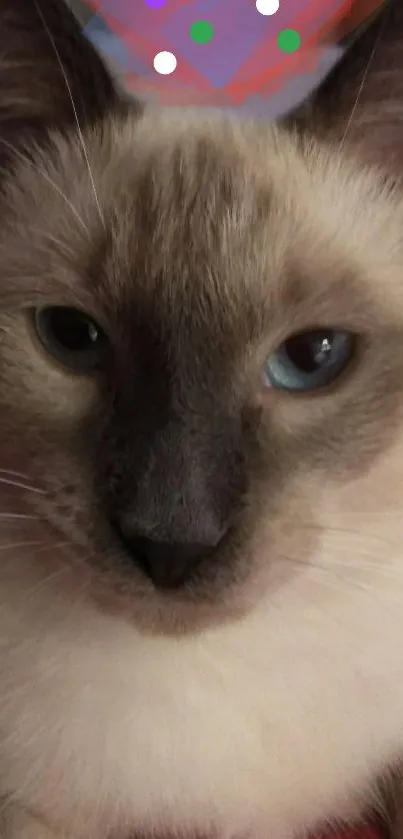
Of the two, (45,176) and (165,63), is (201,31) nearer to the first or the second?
(165,63)

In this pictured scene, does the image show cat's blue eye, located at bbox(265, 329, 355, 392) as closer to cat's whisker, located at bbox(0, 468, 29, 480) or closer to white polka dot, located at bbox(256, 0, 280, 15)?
cat's whisker, located at bbox(0, 468, 29, 480)

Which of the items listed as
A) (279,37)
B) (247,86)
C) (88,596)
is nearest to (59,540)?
(88,596)

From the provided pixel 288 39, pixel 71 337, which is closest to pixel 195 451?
pixel 71 337

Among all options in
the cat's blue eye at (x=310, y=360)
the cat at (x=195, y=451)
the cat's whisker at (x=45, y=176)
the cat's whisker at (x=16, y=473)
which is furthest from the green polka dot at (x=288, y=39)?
the cat's whisker at (x=16, y=473)

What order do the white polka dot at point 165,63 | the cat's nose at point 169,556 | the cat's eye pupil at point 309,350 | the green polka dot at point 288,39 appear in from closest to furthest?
the cat's nose at point 169,556 → the cat's eye pupil at point 309,350 → the white polka dot at point 165,63 → the green polka dot at point 288,39

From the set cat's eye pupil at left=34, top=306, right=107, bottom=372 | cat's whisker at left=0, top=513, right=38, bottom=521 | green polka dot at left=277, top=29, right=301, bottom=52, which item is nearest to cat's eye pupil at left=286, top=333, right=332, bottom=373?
cat's eye pupil at left=34, top=306, right=107, bottom=372

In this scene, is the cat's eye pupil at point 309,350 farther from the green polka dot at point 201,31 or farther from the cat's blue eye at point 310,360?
the green polka dot at point 201,31
